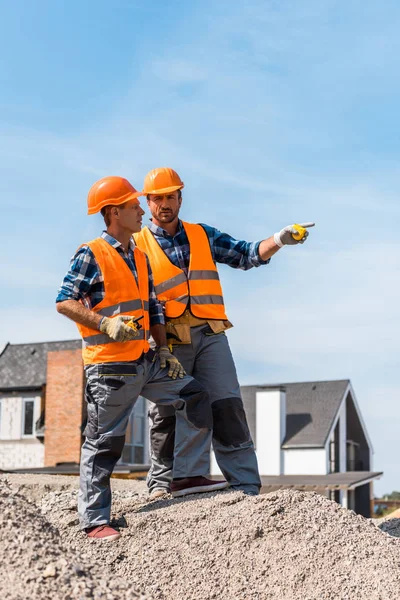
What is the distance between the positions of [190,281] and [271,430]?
29.0 meters

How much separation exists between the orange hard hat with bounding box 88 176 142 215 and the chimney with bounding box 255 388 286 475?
2951 centimetres

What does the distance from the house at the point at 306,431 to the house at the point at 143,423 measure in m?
0.04

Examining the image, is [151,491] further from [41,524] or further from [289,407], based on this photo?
[289,407]

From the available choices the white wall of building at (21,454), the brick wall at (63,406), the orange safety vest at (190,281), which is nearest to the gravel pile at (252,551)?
the orange safety vest at (190,281)

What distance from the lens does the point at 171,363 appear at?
19.5 feet

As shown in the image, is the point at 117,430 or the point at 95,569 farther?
the point at 117,430

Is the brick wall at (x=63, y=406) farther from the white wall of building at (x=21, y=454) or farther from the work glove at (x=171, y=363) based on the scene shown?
the work glove at (x=171, y=363)

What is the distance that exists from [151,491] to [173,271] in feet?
5.60

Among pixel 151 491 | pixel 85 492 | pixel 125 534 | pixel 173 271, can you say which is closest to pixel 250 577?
pixel 125 534

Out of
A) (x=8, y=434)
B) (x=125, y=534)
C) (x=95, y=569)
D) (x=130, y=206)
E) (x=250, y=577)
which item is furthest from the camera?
(x=8, y=434)

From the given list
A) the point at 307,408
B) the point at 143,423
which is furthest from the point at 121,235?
the point at 143,423

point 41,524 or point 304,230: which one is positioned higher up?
point 304,230

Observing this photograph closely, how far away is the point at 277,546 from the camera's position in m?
5.22

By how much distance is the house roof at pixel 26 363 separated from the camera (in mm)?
35594
